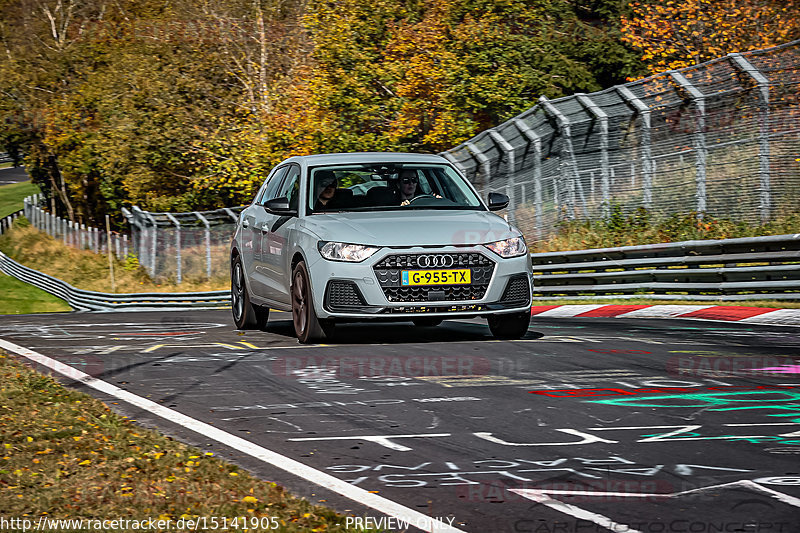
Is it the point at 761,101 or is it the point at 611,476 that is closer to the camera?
the point at 611,476

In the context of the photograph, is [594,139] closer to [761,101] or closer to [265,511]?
[761,101]

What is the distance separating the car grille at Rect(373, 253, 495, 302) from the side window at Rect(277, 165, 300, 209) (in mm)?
1774

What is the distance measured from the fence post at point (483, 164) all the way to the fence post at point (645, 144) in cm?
387

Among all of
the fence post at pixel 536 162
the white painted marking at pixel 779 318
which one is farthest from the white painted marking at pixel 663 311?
the fence post at pixel 536 162

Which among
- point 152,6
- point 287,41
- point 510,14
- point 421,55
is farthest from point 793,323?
point 152,6

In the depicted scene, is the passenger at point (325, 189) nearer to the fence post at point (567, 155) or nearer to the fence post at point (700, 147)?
the fence post at point (700, 147)

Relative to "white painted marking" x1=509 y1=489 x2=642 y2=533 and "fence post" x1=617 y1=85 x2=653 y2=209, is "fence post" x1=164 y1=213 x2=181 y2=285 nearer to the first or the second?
"fence post" x1=617 y1=85 x2=653 y2=209

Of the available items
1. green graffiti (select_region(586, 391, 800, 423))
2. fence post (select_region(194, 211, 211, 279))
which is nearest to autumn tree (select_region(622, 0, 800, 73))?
fence post (select_region(194, 211, 211, 279))

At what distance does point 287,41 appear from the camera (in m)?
47.3

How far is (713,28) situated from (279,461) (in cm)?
3345

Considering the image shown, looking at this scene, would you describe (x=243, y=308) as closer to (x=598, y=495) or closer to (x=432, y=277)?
(x=432, y=277)

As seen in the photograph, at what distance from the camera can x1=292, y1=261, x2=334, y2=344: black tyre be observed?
1048 centimetres

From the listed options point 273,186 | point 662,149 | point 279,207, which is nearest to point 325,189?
point 279,207

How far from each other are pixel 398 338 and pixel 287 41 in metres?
37.6
